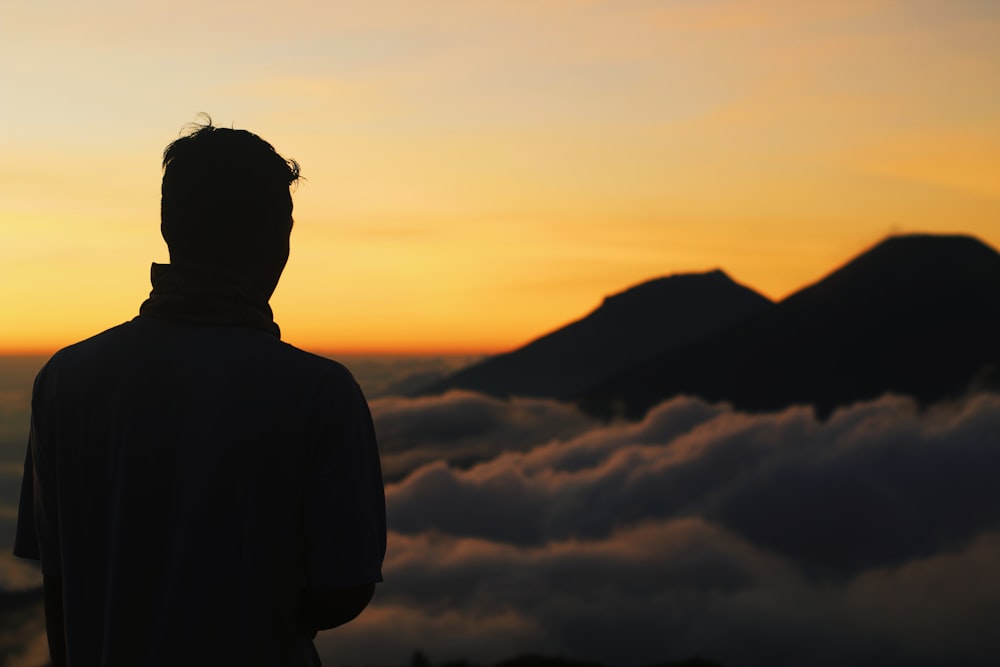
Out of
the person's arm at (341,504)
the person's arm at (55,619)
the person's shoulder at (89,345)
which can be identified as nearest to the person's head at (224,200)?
the person's shoulder at (89,345)

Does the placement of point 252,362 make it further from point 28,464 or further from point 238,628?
point 28,464

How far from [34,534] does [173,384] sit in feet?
2.25

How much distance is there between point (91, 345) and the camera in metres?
2.46

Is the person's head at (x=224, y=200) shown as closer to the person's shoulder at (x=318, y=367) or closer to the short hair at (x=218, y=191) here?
the short hair at (x=218, y=191)

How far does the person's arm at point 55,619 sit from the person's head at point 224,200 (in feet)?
2.92

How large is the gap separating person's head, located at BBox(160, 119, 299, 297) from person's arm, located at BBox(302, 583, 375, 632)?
2.59 ft

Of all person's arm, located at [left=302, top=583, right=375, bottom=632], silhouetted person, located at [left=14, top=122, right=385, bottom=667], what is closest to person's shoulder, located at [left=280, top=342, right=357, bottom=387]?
silhouetted person, located at [left=14, top=122, right=385, bottom=667]

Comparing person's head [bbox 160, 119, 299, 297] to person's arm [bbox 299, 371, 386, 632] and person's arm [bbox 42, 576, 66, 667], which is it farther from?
person's arm [bbox 42, 576, 66, 667]

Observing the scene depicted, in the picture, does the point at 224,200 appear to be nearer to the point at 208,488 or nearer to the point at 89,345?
the point at 89,345

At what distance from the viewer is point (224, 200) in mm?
2496

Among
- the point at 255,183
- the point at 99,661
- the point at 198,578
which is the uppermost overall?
the point at 255,183

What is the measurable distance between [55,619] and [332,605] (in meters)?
0.77

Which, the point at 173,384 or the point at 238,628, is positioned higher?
the point at 173,384

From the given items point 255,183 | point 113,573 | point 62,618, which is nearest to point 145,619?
point 113,573
